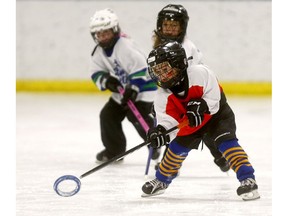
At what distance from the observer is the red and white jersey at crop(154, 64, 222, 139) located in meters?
3.49

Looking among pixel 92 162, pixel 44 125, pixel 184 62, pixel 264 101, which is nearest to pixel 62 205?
pixel 184 62

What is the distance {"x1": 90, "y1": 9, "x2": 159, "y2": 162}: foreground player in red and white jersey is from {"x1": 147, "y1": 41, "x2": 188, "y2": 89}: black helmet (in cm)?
96

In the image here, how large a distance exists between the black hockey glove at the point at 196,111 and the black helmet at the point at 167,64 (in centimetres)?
12

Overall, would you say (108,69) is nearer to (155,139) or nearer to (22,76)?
(155,139)

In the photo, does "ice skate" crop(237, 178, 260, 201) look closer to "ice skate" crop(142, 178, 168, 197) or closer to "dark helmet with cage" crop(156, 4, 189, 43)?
"ice skate" crop(142, 178, 168, 197)

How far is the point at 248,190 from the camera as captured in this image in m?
3.48

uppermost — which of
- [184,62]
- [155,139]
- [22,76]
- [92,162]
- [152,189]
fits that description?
[184,62]

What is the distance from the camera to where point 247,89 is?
739cm

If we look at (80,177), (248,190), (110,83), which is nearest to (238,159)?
(248,190)

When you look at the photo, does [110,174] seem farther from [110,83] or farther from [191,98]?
[191,98]

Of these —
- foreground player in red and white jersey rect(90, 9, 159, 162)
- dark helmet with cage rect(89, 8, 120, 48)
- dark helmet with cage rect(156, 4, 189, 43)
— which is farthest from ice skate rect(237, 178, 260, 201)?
dark helmet with cage rect(89, 8, 120, 48)

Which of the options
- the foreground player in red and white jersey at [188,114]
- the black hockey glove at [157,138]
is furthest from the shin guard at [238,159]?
the black hockey glove at [157,138]

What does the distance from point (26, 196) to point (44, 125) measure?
2.29 meters

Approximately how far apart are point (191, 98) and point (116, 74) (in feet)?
3.50
